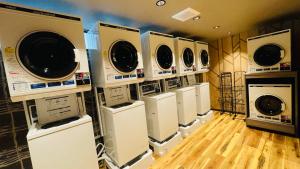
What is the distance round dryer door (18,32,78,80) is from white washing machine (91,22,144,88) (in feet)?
1.24

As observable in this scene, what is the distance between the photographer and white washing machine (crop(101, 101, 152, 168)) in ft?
6.08

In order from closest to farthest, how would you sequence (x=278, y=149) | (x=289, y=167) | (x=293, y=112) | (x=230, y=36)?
(x=289, y=167)
(x=278, y=149)
(x=293, y=112)
(x=230, y=36)

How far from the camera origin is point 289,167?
1863 millimetres

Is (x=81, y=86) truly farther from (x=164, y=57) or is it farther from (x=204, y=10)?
(x=204, y=10)

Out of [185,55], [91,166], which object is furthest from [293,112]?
[91,166]

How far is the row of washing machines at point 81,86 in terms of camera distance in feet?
4.03

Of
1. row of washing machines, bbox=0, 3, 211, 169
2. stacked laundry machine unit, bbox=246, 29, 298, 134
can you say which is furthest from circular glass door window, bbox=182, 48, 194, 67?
stacked laundry machine unit, bbox=246, 29, 298, 134

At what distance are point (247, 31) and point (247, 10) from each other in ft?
5.66

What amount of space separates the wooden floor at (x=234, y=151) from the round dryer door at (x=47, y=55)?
1813 millimetres

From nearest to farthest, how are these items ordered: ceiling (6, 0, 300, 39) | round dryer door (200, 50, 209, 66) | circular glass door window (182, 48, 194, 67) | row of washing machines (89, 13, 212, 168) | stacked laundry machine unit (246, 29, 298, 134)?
ceiling (6, 0, 300, 39) → row of washing machines (89, 13, 212, 168) → stacked laundry machine unit (246, 29, 298, 134) → circular glass door window (182, 48, 194, 67) → round dryer door (200, 50, 209, 66)

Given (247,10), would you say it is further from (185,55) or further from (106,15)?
(106,15)

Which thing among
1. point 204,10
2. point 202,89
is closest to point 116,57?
point 204,10

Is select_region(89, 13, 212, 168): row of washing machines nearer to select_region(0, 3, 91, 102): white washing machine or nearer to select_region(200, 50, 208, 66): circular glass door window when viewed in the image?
select_region(0, 3, 91, 102): white washing machine

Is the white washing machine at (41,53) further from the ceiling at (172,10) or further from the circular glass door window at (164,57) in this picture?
the circular glass door window at (164,57)
